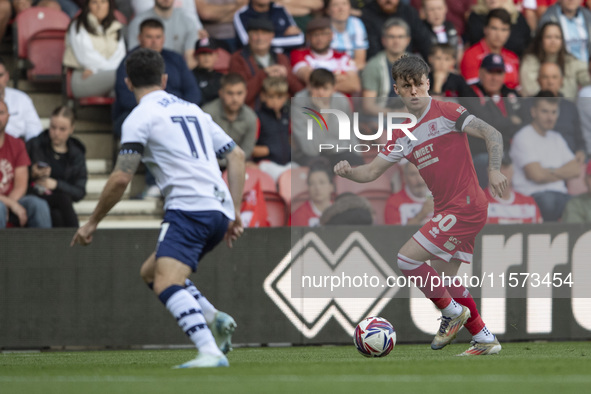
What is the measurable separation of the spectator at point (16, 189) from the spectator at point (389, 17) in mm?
4755

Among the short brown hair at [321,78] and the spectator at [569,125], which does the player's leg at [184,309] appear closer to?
the short brown hair at [321,78]

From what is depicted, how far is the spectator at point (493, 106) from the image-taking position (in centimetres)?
1116

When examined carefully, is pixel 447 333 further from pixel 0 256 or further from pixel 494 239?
pixel 0 256

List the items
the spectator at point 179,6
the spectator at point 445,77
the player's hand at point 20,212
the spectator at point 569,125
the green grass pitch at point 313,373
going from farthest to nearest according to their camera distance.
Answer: the spectator at point 179,6
the spectator at point 445,77
the spectator at point 569,125
the player's hand at point 20,212
the green grass pitch at point 313,373

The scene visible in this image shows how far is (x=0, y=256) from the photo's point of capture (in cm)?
1047

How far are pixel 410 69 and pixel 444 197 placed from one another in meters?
1.11

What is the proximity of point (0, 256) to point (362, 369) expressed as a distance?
4948 millimetres

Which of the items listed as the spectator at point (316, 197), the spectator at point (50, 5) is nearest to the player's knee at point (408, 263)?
the spectator at point (316, 197)

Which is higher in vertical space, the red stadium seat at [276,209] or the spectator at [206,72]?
the spectator at [206,72]

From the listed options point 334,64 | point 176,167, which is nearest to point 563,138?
point 334,64

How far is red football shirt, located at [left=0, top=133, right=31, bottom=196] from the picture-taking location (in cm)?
1107

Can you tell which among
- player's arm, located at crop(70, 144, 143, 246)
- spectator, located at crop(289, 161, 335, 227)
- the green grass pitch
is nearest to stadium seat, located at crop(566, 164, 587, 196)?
spectator, located at crop(289, 161, 335, 227)

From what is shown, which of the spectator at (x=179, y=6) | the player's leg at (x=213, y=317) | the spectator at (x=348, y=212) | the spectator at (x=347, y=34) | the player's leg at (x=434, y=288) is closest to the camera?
the player's leg at (x=213, y=317)

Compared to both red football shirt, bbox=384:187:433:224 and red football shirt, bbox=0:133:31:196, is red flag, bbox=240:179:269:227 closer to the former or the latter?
red football shirt, bbox=384:187:433:224
